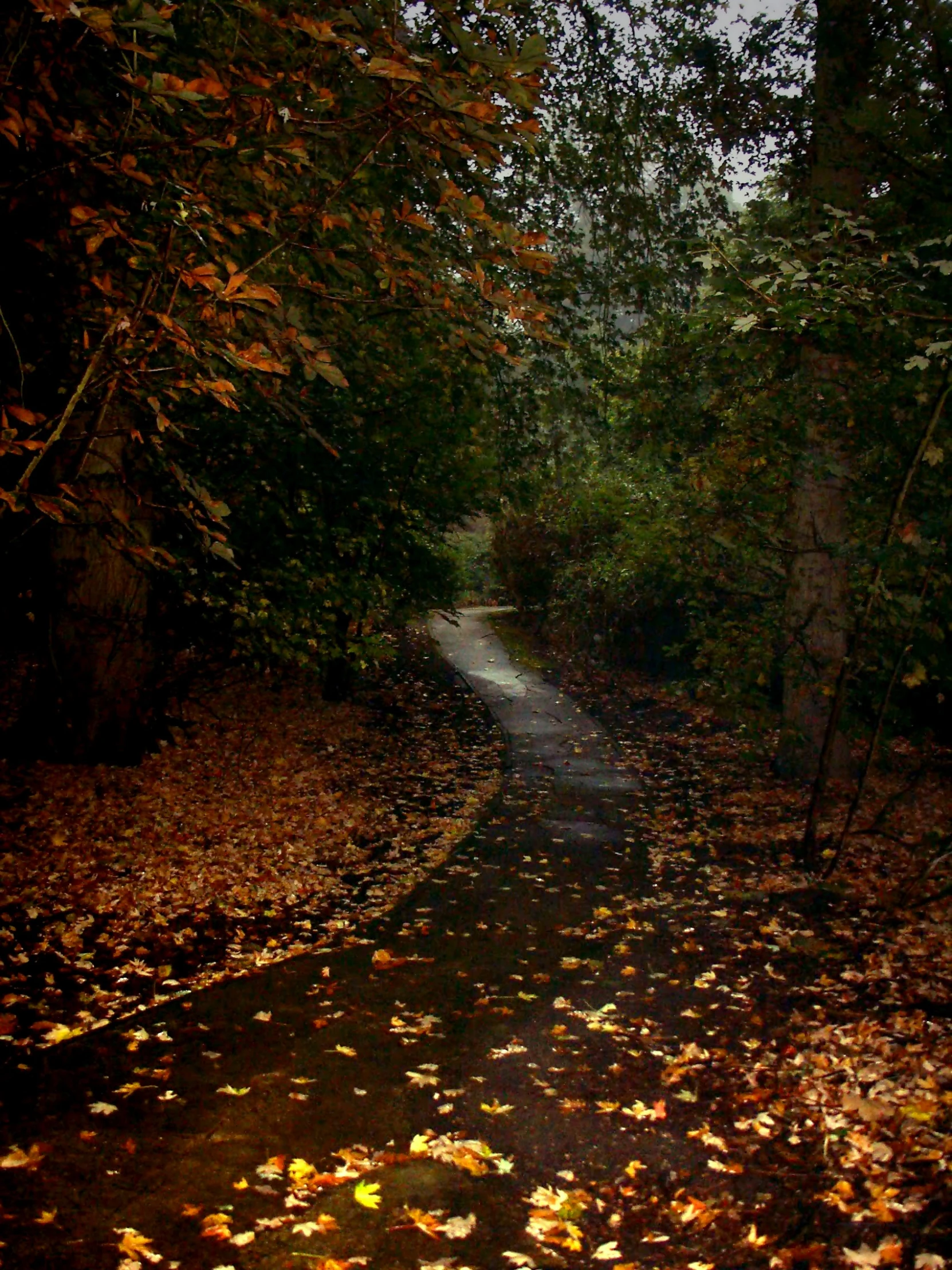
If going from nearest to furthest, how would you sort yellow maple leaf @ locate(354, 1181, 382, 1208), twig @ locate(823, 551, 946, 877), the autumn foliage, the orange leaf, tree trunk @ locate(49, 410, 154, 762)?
yellow maple leaf @ locate(354, 1181, 382, 1208) → the orange leaf → the autumn foliage → twig @ locate(823, 551, 946, 877) → tree trunk @ locate(49, 410, 154, 762)

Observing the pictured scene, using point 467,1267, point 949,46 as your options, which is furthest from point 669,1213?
point 949,46

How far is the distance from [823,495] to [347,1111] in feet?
24.8

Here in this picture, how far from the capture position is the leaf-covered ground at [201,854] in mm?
5477

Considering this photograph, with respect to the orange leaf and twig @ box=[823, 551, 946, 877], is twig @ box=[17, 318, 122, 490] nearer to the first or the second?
the orange leaf

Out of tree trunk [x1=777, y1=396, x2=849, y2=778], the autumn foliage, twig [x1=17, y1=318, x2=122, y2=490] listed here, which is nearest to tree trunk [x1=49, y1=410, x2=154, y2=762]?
the autumn foliage

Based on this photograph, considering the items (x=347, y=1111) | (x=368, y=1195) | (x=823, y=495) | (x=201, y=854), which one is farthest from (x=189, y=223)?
(x=823, y=495)

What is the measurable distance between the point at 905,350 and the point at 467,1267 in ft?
19.4

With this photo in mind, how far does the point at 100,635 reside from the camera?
798 cm

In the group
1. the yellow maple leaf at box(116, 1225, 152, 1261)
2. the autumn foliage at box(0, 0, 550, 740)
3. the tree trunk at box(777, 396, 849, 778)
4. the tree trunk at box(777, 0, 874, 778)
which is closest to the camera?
the yellow maple leaf at box(116, 1225, 152, 1261)

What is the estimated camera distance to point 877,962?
5.78m

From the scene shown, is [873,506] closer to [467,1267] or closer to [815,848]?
[815,848]

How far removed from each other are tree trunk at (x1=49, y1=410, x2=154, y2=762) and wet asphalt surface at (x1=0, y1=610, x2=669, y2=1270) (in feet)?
9.97

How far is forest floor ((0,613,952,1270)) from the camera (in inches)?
134

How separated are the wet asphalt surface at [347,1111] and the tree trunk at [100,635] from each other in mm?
3040
